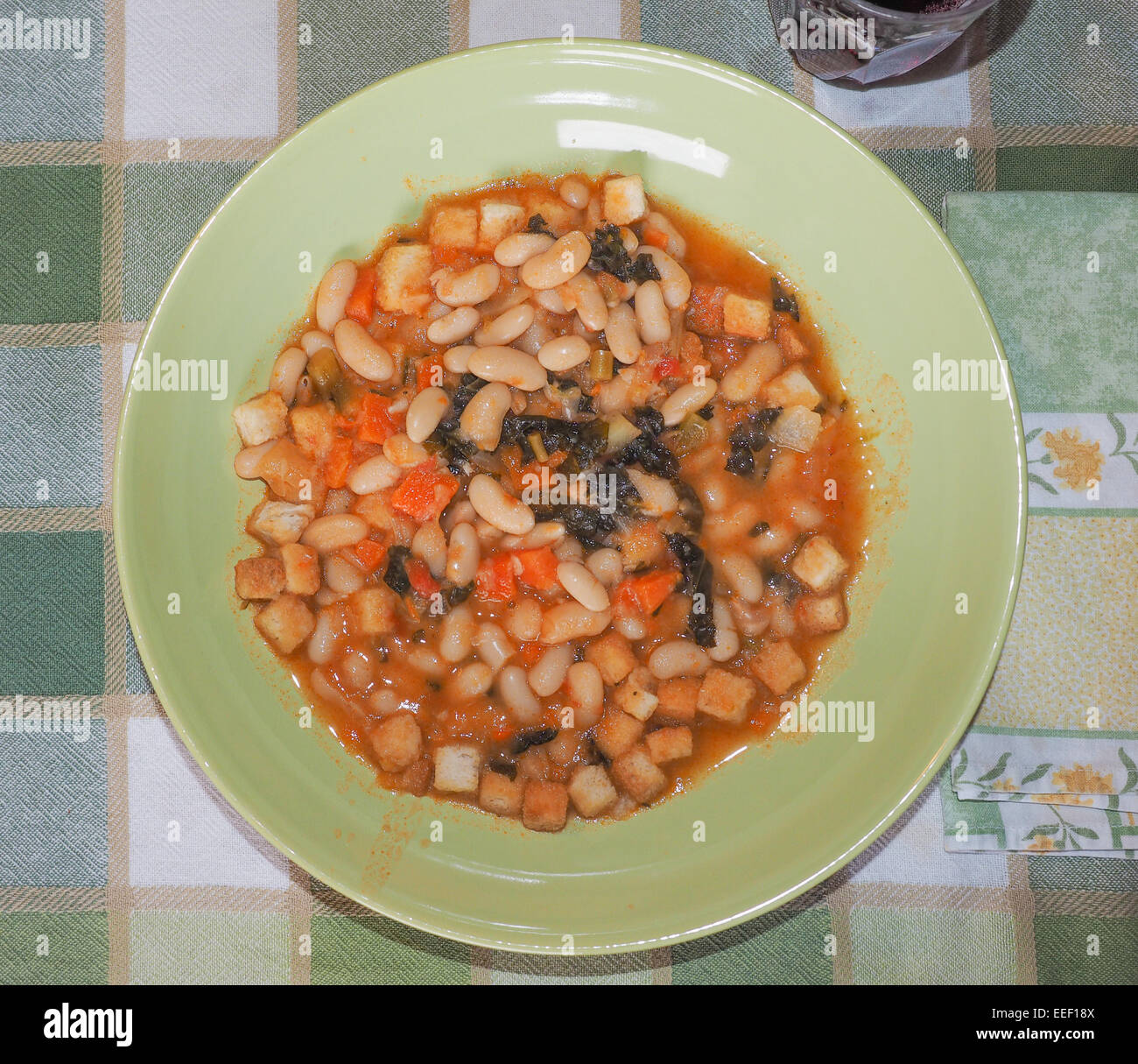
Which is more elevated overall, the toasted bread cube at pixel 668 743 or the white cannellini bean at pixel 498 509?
the white cannellini bean at pixel 498 509

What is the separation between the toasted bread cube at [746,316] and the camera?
214 centimetres

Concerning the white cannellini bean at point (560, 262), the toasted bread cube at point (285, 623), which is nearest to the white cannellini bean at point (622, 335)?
the white cannellini bean at point (560, 262)

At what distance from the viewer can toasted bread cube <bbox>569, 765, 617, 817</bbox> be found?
2.08 m

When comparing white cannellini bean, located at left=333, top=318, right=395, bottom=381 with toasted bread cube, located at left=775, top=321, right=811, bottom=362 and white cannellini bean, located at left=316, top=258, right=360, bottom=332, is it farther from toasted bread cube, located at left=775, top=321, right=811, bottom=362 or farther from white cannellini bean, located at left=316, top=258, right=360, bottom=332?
toasted bread cube, located at left=775, top=321, right=811, bottom=362

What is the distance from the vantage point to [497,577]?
2.11 m

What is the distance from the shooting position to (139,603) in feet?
6.40

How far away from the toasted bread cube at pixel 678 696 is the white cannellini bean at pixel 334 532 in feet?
2.59

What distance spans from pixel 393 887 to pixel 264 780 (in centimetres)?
37

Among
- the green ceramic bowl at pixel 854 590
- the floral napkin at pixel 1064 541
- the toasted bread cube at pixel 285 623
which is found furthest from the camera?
the floral napkin at pixel 1064 541

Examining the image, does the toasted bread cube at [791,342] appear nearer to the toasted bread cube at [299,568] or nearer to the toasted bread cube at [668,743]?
the toasted bread cube at [668,743]

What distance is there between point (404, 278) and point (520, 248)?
0.28 metres

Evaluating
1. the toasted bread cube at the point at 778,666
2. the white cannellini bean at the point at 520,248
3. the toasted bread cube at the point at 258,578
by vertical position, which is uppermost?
the white cannellini bean at the point at 520,248

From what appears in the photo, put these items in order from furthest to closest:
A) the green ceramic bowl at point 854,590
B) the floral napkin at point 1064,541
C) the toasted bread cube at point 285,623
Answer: the floral napkin at point 1064,541, the toasted bread cube at point 285,623, the green ceramic bowl at point 854,590
